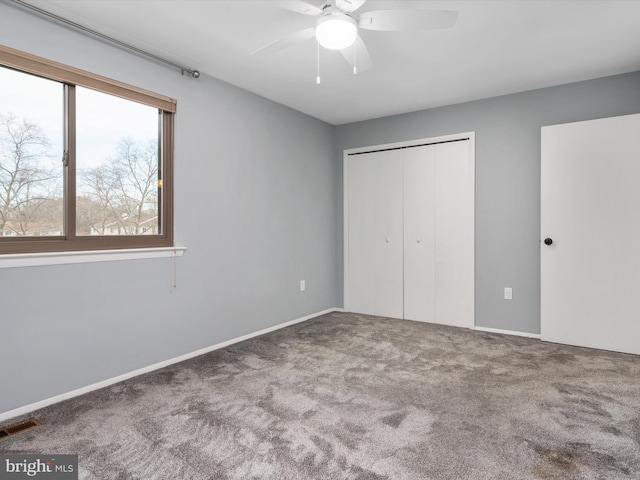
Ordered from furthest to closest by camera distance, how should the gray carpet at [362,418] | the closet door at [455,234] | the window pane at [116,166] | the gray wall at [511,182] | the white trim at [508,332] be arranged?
the closet door at [455,234], the white trim at [508,332], the gray wall at [511,182], the window pane at [116,166], the gray carpet at [362,418]

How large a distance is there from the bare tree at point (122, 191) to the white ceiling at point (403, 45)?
2.62 ft

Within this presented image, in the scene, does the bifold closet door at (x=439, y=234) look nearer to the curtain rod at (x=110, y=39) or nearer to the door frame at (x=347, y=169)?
the door frame at (x=347, y=169)

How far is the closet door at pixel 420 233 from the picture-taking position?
13.9 ft

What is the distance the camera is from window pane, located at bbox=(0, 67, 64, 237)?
220cm

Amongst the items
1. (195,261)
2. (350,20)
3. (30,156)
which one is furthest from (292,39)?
(195,261)

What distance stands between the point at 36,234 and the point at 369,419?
7.59 feet

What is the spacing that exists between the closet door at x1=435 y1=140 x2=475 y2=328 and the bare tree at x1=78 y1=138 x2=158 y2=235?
2.92m

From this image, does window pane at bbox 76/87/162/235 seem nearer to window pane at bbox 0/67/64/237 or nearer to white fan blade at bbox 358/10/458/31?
window pane at bbox 0/67/64/237

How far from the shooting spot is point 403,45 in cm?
275

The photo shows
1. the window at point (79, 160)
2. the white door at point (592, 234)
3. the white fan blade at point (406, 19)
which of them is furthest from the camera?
the white door at point (592, 234)

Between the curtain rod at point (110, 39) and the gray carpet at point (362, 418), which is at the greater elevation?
the curtain rod at point (110, 39)

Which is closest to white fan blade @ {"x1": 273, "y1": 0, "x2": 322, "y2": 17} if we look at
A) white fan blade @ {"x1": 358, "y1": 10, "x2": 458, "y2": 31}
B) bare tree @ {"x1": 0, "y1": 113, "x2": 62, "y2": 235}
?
white fan blade @ {"x1": 358, "y1": 10, "x2": 458, "y2": 31}

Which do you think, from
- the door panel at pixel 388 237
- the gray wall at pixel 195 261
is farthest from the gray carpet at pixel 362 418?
the door panel at pixel 388 237

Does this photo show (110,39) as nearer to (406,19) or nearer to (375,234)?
(406,19)
